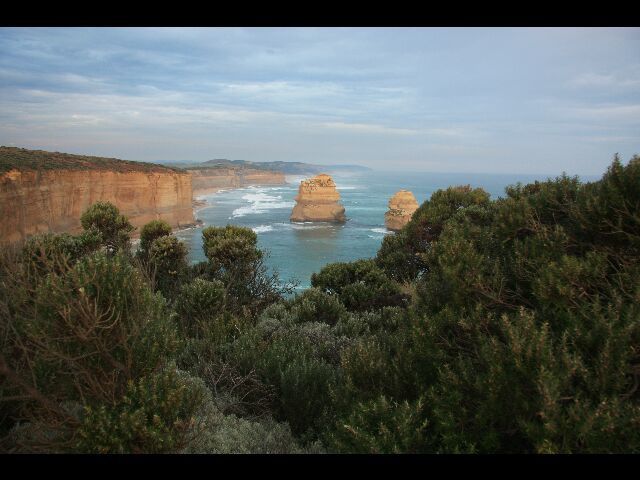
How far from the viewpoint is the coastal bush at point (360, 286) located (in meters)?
14.3

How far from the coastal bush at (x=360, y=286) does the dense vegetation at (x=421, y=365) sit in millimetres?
6187

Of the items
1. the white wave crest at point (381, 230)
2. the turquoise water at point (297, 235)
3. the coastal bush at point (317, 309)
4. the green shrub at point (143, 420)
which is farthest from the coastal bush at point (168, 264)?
the white wave crest at point (381, 230)

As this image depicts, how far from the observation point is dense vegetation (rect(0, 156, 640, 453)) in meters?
4.12

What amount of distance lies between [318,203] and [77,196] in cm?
3776

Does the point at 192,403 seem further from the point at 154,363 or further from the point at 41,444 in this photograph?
the point at 41,444

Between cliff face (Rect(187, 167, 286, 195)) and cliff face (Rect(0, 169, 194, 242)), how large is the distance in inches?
2445

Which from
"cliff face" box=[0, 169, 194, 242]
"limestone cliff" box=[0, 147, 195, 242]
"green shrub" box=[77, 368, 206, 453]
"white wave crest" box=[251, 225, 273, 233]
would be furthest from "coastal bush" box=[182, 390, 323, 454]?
"white wave crest" box=[251, 225, 273, 233]

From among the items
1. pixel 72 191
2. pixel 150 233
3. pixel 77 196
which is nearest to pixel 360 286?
pixel 150 233

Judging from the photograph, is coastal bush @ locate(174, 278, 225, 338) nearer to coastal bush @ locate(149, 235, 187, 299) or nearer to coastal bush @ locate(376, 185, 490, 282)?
coastal bush @ locate(149, 235, 187, 299)

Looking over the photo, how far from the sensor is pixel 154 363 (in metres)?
5.64

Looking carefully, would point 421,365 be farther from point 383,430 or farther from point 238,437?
point 238,437

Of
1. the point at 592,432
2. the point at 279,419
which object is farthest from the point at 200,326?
the point at 592,432

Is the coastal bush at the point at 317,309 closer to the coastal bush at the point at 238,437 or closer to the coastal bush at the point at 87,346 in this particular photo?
the coastal bush at the point at 238,437

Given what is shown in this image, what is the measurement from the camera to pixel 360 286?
1489cm
